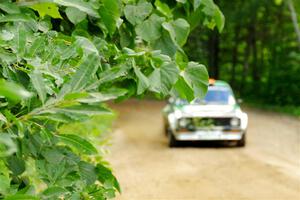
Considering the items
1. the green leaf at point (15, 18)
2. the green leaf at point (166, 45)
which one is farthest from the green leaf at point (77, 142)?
the green leaf at point (166, 45)

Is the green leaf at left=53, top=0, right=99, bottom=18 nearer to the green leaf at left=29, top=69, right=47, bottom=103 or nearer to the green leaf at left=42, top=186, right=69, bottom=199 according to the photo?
the green leaf at left=29, top=69, right=47, bottom=103

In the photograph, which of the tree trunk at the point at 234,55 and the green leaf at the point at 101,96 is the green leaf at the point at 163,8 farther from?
the tree trunk at the point at 234,55

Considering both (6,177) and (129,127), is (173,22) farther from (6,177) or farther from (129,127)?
(129,127)

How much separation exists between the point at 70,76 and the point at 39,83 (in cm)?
24

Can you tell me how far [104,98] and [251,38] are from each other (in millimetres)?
36792

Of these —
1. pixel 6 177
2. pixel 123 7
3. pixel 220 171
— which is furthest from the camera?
pixel 220 171

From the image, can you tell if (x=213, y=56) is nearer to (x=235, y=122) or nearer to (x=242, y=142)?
(x=242, y=142)

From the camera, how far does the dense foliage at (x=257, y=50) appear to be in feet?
101

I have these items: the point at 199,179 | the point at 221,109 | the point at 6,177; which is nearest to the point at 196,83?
the point at 6,177

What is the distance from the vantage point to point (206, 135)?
15656 millimetres

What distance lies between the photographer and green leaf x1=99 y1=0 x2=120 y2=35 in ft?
8.55

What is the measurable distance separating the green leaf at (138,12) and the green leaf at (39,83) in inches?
40.6

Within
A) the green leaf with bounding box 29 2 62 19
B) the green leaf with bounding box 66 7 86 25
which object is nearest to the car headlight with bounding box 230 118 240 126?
the green leaf with bounding box 66 7 86 25

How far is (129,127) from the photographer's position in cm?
2211
